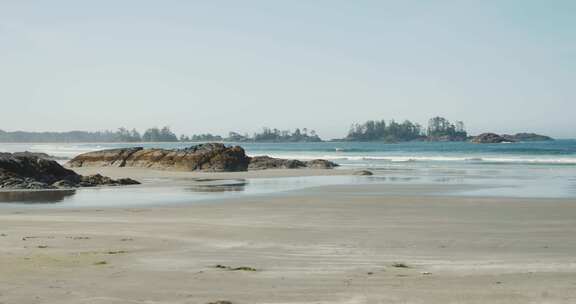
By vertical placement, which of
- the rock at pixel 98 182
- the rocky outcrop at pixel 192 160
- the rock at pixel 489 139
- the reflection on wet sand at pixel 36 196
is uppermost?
the rock at pixel 489 139

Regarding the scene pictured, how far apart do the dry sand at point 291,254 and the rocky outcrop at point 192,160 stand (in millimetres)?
25559

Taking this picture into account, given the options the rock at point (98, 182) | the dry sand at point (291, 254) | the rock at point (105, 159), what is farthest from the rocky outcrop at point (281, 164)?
the dry sand at point (291, 254)

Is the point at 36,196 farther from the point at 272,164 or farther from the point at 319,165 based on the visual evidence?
the point at 319,165

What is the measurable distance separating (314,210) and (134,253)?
8.56 meters

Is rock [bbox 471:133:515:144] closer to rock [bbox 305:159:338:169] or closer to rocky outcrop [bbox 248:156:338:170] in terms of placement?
rock [bbox 305:159:338:169]

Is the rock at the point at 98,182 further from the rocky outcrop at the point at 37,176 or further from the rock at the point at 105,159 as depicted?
the rock at the point at 105,159

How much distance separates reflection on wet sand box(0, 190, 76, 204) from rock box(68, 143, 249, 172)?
750 inches

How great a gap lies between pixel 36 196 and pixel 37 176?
5.26m

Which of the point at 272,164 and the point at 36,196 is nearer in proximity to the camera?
the point at 36,196

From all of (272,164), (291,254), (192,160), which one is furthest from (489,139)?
(291,254)

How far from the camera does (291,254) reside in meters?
10.3

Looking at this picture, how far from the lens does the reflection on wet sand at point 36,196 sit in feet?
68.9

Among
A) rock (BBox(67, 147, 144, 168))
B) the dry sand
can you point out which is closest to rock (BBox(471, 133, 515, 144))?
rock (BBox(67, 147, 144, 168))

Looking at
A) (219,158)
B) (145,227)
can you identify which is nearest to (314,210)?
(145,227)
